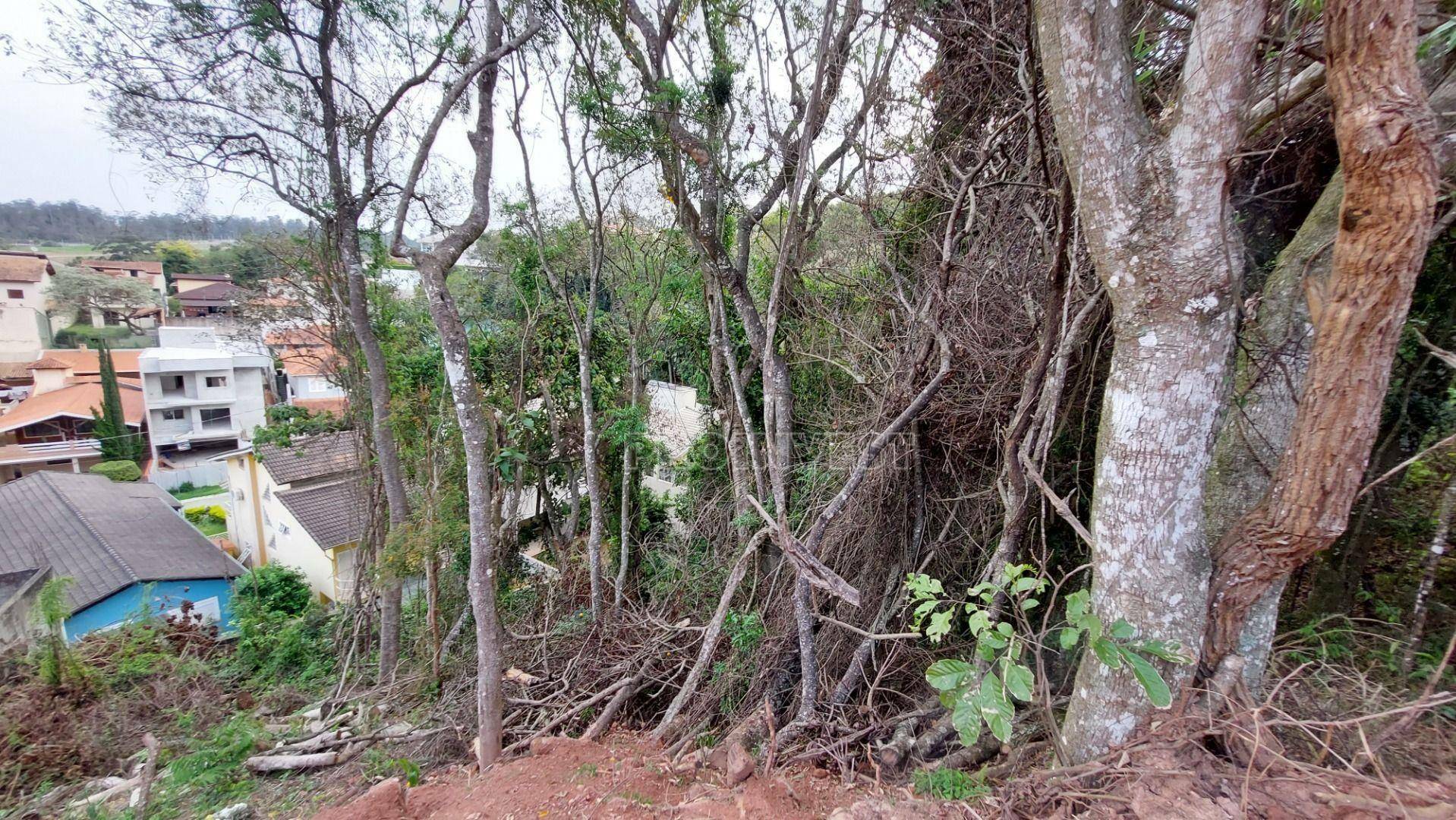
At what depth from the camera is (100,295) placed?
19.7 meters

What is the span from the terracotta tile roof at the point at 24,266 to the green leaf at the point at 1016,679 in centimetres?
2780

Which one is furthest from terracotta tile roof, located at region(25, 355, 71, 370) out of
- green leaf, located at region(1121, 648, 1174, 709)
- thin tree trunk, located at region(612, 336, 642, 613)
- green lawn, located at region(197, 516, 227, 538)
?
green leaf, located at region(1121, 648, 1174, 709)

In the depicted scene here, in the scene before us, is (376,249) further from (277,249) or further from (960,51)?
(960,51)

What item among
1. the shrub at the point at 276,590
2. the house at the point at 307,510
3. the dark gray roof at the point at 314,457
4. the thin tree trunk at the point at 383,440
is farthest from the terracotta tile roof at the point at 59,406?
the thin tree trunk at the point at 383,440

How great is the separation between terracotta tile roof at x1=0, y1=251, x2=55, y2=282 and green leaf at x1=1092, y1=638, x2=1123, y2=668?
2803 cm

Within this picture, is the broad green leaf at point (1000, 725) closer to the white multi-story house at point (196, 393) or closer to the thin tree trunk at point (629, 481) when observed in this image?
the thin tree trunk at point (629, 481)

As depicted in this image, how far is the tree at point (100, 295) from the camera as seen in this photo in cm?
1900

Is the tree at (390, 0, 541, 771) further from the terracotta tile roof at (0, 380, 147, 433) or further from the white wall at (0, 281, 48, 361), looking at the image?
the white wall at (0, 281, 48, 361)

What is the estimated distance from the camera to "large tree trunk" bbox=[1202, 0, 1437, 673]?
137cm

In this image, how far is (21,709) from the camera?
5.10 m

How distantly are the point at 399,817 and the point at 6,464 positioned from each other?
981 inches

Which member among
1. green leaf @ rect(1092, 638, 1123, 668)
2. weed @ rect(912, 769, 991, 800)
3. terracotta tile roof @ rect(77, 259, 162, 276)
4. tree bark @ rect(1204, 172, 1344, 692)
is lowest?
weed @ rect(912, 769, 991, 800)

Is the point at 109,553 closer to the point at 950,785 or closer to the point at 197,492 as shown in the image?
the point at 197,492

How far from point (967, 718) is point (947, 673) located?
15 centimetres
